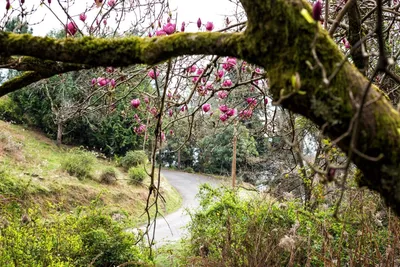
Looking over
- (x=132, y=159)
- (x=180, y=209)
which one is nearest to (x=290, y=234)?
(x=180, y=209)

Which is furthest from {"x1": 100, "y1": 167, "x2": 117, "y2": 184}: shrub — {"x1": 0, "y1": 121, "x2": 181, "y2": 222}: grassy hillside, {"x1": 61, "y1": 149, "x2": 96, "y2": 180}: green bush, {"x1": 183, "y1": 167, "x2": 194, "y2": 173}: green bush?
{"x1": 183, "y1": 167, "x2": 194, "y2": 173}: green bush

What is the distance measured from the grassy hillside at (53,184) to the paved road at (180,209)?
0.52 meters

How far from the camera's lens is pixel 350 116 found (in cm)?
102

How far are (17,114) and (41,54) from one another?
18.6 m

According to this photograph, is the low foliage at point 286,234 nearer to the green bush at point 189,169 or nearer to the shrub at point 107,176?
the shrub at point 107,176

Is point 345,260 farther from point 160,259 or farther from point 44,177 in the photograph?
point 44,177

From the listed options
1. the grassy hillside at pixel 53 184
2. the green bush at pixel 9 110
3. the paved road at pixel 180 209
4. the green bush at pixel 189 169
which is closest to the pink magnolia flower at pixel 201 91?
the paved road at pixel 180 209

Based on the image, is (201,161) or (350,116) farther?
(201,161)

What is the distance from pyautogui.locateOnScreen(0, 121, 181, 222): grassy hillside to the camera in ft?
28.9

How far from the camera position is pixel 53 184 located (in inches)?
400

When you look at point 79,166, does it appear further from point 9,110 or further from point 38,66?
point 38,66

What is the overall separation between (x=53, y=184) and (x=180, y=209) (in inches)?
205

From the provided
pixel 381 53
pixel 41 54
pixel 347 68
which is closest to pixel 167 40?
pixel 41 54

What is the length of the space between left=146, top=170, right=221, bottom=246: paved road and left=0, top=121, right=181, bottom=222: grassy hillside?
0.52m
